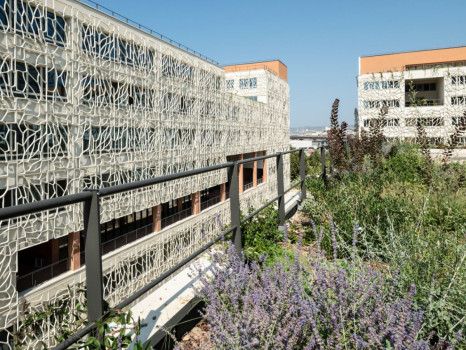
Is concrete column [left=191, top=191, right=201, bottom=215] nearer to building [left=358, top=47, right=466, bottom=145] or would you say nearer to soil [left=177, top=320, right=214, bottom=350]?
soil [left=177, top=320, right=214, bottom=350]

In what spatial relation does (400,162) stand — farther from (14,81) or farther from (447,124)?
(447,124)

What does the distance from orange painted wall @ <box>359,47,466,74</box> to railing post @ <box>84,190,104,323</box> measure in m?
52.9

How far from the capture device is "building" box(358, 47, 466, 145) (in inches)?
1699

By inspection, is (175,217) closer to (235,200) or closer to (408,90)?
(235,200)

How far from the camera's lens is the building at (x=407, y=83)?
43.2 m

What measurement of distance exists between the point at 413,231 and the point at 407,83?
4894cm

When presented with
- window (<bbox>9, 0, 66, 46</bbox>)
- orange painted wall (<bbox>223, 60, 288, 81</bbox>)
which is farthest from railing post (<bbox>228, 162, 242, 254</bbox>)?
orange painted wall (<bbox>223, 60, 288, 81</bbox>)

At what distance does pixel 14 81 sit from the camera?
45.4 feet

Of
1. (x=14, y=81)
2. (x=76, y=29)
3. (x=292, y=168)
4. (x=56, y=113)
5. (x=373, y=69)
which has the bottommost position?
(x=292, y=168)

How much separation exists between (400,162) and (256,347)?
27.0ft

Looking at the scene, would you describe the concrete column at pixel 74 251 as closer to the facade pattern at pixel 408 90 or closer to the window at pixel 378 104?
the facade pattern at pixel 408 90

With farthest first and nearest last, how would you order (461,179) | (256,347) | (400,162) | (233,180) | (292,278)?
1. (400,162)
2. (461,179)
3. (233,180)
4. (292,278)
5. (256,347)

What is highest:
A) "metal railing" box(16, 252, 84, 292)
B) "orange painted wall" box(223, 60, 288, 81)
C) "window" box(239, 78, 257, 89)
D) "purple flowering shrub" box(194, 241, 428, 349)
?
"orange painted wall" box(223, 60, 288, 81)

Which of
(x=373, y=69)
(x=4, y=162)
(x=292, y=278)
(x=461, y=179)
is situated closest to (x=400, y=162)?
(x=461, y=179)
